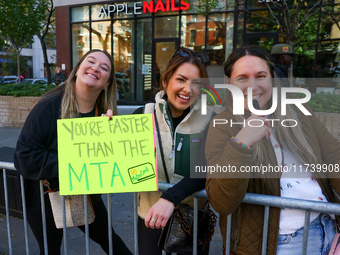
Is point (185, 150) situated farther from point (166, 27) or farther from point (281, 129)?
point (166, 27)

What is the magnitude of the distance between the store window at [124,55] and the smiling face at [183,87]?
12.5 m

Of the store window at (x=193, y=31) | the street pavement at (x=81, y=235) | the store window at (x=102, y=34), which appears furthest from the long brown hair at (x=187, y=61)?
the store window at (x=102, y=34)

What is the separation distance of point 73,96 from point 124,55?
41.2 ft

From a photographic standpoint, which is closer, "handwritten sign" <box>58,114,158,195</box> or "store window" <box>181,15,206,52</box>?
"handwritten sign" <box>58,114,158,195</box>

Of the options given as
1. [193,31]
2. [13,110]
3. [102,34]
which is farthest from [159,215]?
[102,34]

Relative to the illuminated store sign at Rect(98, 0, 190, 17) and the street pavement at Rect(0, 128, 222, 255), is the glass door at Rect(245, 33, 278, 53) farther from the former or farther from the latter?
the street pavement at Rect(0, 128, 222, 255)

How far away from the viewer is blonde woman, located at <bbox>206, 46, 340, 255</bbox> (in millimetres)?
1541

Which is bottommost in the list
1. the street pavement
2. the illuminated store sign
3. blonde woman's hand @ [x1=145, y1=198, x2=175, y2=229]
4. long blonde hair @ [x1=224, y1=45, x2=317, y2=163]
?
the street pavement

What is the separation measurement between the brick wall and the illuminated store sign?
6805 millimetres

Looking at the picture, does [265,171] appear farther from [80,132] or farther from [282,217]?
[80,132]

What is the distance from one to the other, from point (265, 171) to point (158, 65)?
40.5ft

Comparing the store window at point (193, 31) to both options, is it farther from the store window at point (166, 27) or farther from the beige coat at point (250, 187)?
the beige coat at point (250, 187)

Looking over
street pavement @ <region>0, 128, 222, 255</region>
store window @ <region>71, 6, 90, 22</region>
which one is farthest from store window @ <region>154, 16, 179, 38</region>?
street pavement @ <region>0, 128, 222, 255</region>

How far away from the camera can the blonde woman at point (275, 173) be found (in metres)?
Answer: 1.54
